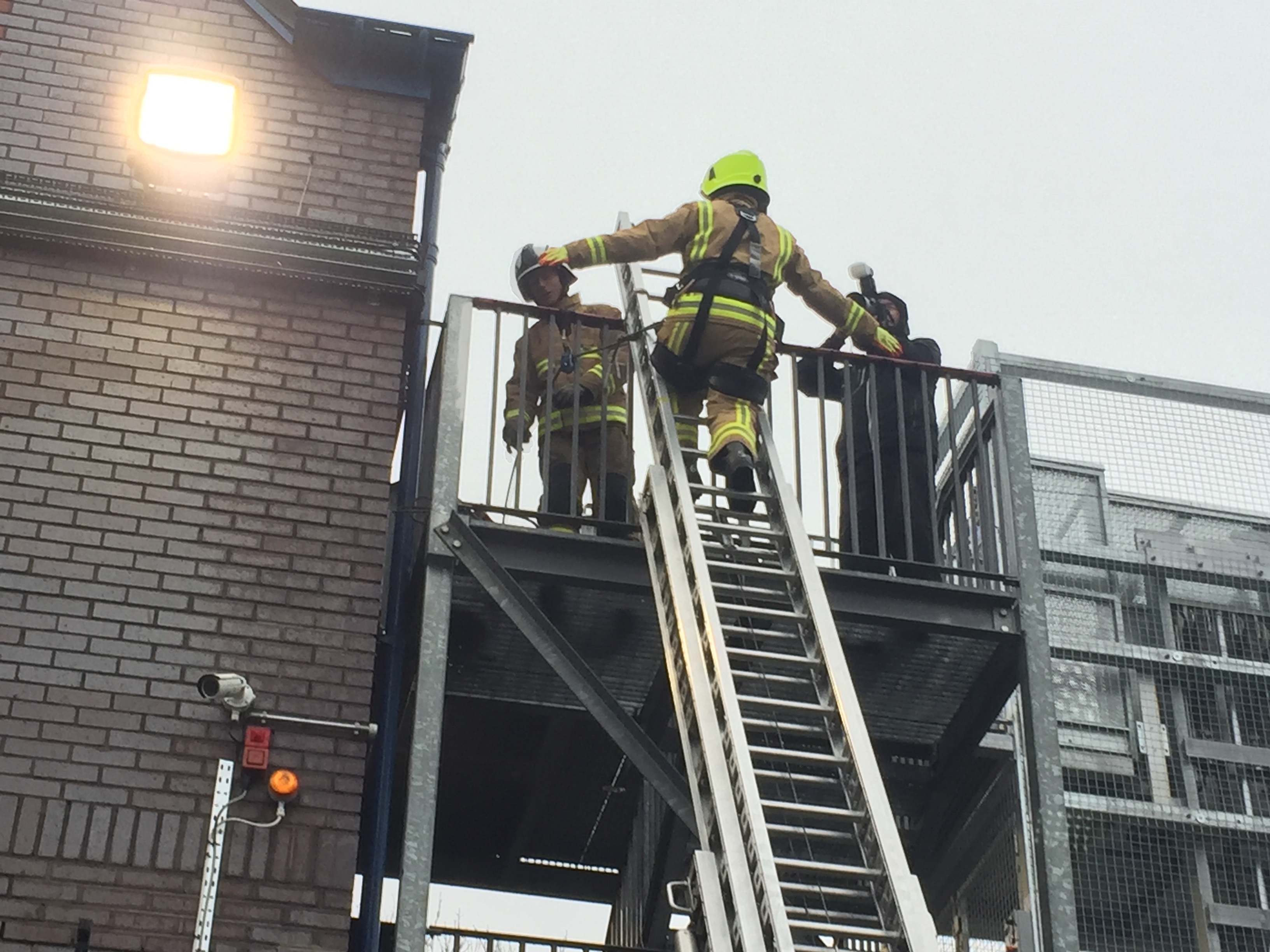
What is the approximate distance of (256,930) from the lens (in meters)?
6.94

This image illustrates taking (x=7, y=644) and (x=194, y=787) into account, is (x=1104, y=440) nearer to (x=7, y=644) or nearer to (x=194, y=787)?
(x=194, y=787)

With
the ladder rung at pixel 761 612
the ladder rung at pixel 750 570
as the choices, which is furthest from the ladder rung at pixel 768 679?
the ladder rung at pixel 750 570

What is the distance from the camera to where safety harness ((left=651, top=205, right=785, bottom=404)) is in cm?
818

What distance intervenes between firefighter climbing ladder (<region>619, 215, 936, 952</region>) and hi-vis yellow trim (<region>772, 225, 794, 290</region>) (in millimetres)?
640

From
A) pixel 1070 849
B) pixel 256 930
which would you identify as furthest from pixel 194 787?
pixel 1070 849

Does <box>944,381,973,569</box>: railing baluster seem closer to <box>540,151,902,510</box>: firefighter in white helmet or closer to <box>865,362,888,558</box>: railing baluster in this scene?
<box>865,362,888,558</box>: railing baluster

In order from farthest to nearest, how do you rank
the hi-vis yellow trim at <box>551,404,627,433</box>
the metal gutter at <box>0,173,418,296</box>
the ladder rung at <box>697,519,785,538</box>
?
the hi-vis yellow trim at <box>551,404,627,433</box> < the metal gutter at <box>0,173,418,296</box> < the ladder rung at <box>697,519,785,538</box>

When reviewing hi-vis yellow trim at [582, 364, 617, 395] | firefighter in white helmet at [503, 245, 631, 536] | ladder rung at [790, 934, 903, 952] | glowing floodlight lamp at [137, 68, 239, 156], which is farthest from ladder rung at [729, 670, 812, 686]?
glowing floodlight lamp at [137, 68, 239, 156]

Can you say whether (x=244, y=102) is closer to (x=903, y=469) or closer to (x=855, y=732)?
(x=903, y=469)

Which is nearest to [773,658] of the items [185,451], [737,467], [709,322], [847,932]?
[847,932]

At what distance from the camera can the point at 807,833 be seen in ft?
20.4

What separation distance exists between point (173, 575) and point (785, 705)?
2726 millimetres

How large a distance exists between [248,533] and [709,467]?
80.5 inches

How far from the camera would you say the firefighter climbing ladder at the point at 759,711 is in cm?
579
